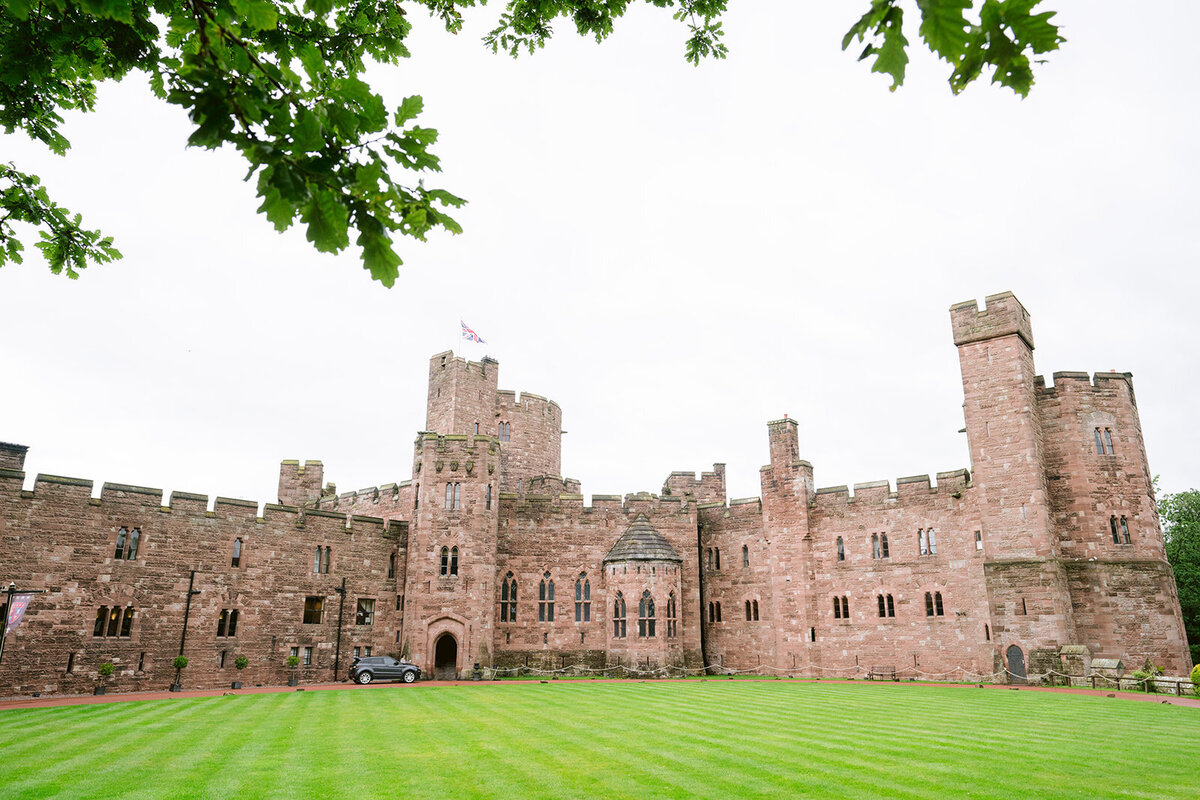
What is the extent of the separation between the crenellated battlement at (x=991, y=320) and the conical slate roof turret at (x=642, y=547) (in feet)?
55.8

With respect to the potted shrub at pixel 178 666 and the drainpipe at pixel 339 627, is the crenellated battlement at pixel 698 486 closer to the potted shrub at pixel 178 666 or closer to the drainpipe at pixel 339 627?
the drainpipe at pixel 339 627

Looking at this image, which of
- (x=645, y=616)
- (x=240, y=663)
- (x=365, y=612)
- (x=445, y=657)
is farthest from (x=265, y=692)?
(x=645, y=616)

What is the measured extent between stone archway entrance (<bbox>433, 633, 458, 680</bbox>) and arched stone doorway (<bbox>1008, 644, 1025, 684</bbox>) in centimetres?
2342

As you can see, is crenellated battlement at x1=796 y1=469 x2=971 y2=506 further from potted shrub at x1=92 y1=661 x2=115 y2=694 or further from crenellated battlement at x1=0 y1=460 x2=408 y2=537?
potted shrub at x1=92 y1=661 x2=115 y2=694

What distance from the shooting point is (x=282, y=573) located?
31.5 meters

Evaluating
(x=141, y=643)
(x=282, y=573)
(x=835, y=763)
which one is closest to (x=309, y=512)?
(x=282, y=573)

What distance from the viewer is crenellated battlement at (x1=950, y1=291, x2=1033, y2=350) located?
103 feet

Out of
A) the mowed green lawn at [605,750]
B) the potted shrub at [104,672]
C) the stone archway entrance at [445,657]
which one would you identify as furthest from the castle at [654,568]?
the mowed green lawn at [605,750]

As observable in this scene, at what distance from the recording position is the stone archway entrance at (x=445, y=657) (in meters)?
33.8

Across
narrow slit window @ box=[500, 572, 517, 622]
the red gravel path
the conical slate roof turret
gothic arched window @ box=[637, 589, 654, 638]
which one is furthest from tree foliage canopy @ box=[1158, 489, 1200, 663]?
narrow slit window @ box=[500, 572, 517, 622]

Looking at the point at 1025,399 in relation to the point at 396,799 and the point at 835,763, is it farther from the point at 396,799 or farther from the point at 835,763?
the point at 396,799

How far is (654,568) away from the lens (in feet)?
120

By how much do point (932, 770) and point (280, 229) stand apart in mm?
11072

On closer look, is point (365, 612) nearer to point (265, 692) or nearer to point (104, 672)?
point (265, 692)
